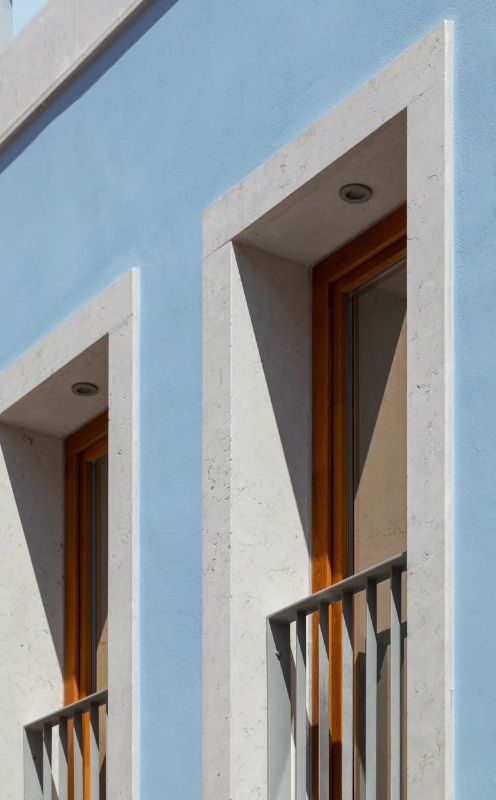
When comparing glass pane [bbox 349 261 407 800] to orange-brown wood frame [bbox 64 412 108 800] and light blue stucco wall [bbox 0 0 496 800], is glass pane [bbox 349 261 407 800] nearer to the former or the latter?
light blue stucco wall [bbox 0 0 496 800]

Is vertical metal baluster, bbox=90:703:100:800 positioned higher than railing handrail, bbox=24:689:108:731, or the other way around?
railing handrail, bbox=24:689:108:731

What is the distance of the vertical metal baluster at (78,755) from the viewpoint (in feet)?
31.7

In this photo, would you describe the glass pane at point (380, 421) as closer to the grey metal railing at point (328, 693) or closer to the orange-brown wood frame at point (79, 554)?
the grey metal railing at point (328, 693)

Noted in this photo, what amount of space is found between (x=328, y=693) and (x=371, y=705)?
2.30 feet

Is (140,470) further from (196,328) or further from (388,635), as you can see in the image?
(388,635)

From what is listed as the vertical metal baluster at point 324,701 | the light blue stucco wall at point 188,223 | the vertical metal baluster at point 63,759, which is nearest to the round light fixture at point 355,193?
the light blue stucco wall at point 188,223

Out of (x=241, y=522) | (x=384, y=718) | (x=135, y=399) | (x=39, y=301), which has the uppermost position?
(x=39, y=301)

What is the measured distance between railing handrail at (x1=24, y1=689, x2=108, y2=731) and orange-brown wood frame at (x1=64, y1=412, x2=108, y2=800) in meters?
0.34

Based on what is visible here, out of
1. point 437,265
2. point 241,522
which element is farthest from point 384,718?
point 437,265

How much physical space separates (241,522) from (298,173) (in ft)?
3.83

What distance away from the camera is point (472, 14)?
775 centimetres

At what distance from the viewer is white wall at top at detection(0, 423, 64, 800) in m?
10.5

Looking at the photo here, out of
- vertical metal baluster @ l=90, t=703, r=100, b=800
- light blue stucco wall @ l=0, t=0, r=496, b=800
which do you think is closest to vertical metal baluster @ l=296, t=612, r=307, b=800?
light blue stucco wall @ l=0, t=0, r=496, b=800

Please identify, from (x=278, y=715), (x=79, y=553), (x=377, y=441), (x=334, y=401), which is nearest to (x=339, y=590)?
(x=278, y=715)
